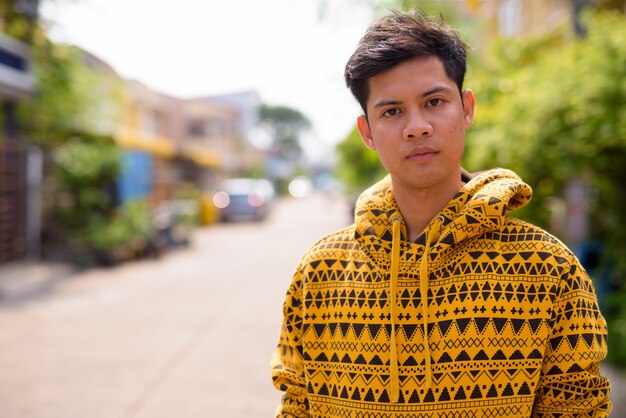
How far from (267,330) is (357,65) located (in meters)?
6.06

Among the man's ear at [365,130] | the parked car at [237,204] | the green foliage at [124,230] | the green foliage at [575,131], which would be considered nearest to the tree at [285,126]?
the parked car at [237,204]

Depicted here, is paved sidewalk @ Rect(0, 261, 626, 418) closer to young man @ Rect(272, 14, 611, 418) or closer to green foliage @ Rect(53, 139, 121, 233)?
green foliage @ Rect(53, 139, 121, 233)

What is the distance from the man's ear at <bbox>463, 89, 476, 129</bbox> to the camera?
1.75m

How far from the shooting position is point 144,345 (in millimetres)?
6664

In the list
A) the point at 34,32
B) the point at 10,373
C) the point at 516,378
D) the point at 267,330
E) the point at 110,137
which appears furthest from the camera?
the point at 110,137

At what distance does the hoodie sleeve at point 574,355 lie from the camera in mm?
1493

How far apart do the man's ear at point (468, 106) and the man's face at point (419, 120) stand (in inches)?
3.7

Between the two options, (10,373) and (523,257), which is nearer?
(523,257)

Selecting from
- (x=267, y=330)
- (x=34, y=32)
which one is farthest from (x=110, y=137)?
(x=267, y=330)

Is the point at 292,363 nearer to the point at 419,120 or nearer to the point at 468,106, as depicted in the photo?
the point at 419,120

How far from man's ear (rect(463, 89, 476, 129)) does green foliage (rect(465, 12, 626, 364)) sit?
118 inches

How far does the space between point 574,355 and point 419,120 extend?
27.6 inches

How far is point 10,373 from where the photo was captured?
5.67 meters

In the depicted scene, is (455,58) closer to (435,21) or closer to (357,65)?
(435,21)
